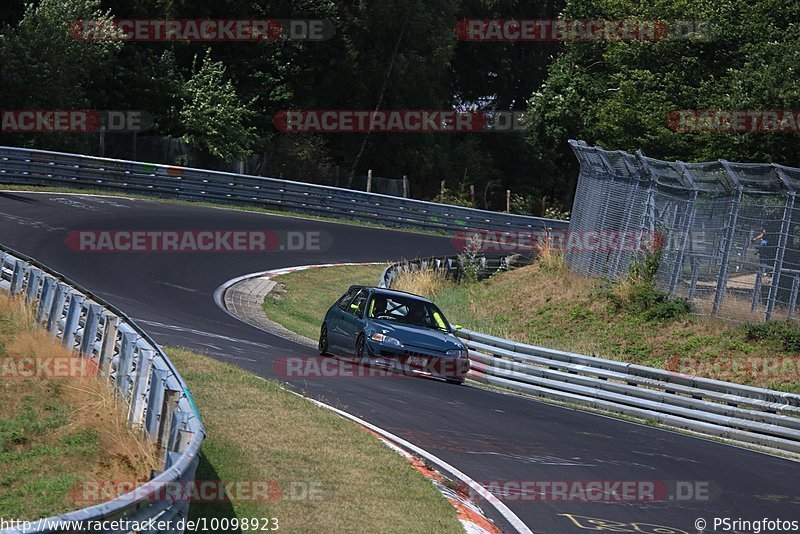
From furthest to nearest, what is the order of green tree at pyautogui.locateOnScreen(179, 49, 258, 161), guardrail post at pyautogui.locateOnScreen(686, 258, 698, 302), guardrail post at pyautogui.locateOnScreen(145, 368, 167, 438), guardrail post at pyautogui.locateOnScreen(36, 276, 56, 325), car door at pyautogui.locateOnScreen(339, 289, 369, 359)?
green tree at pyautogui.locateOnScreen(179, 49, 258, 161), guardrail post at pyautogui.locateOnScreen(686, 258, 698, 302), car door at pyautogui.locateOnScreen(339, 289, 369, 359), guardrail post at pyautogui.locateOnScreen(36, 276, 56, 325), guardrail post at pyautogui.locateOnScreen(145, 368, 167, 438)

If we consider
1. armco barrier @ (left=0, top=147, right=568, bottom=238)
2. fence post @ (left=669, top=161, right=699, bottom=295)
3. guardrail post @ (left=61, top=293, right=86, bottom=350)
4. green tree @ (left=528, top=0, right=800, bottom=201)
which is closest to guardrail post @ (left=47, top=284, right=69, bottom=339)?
guardrail post @ (left=61, top=293, right=86, bottom=350)

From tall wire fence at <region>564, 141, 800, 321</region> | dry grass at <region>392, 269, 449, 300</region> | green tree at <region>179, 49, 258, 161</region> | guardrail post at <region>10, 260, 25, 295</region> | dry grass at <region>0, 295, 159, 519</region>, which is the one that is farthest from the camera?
green tree at <region>179, 49, 258, 161</region>

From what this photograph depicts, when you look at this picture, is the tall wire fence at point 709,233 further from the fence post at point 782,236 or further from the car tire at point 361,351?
the car tire at point 361,351

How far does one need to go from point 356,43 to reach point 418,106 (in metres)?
4.70

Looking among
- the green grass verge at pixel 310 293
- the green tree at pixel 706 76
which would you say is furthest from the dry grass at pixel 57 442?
the green tree at pixel 706 76

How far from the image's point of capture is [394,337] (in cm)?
1806

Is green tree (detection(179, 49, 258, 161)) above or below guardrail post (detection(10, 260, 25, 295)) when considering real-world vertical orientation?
above

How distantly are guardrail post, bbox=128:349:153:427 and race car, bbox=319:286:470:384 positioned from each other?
788 centimetres

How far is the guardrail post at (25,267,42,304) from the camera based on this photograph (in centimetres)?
1534

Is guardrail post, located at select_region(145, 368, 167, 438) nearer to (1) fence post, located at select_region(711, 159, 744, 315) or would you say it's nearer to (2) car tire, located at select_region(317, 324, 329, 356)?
(2) car tire, located at select_region(317, 324, 329, 356)

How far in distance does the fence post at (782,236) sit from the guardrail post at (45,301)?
12083 millimetres

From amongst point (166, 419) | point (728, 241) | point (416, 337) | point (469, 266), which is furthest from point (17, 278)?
point (469, 266)

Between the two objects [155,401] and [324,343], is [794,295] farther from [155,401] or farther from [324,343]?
[155,401]

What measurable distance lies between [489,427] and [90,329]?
496cm
